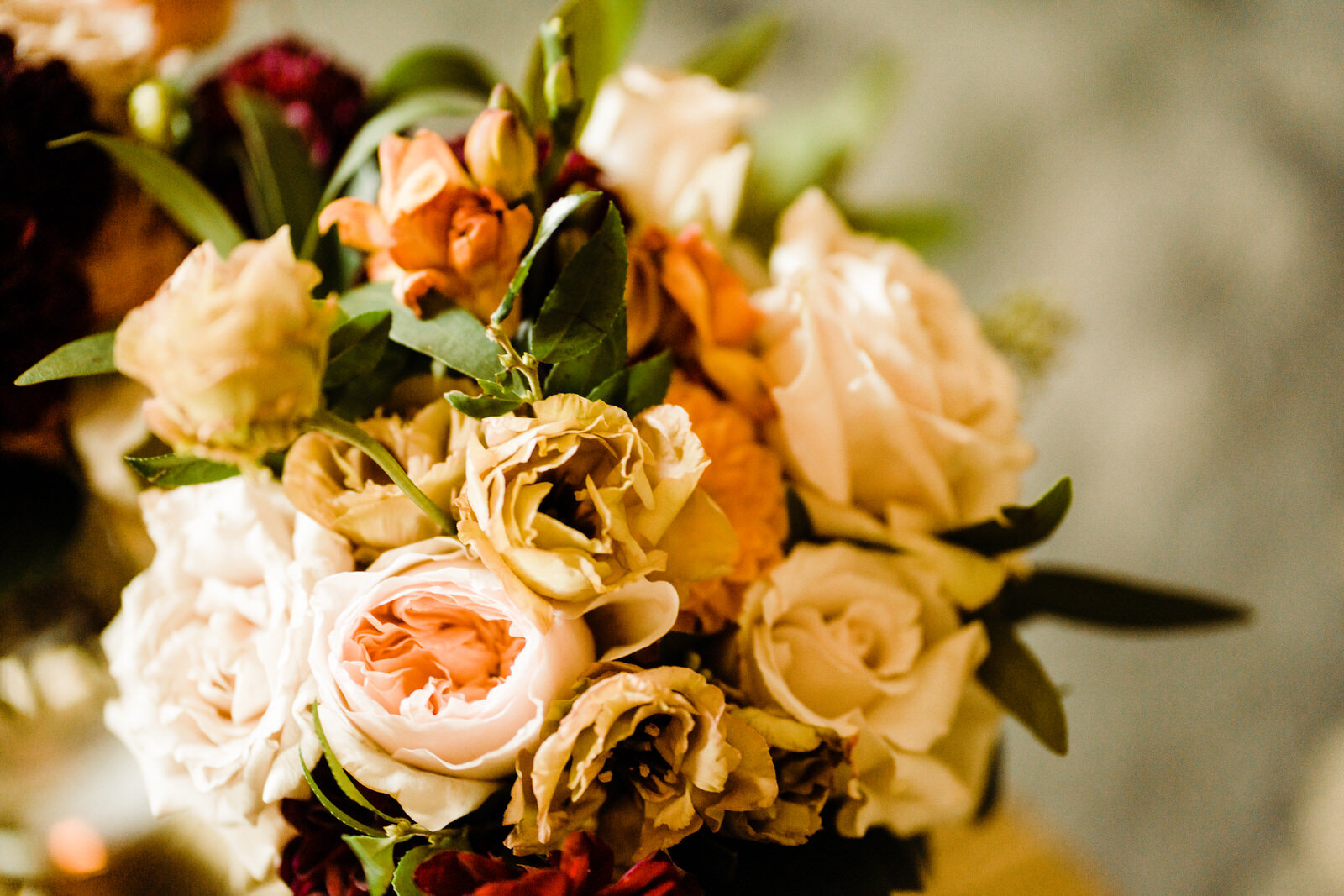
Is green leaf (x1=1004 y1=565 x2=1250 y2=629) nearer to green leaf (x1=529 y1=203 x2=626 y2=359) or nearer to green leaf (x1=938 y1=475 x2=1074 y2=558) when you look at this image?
green leaf (x1=938 y1=475 x2=1074 y2=558)

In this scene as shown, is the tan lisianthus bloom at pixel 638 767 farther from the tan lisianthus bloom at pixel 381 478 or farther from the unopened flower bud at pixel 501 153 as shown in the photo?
the unopened flower bud at pixel 501 153

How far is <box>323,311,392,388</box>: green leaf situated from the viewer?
0.32 metres

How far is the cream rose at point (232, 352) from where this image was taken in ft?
0.75

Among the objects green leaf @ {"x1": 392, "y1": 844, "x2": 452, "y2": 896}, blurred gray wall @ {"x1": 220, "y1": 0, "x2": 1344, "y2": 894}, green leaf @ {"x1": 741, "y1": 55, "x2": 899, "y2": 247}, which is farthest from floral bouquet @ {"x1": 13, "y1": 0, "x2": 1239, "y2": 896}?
blurred gray wall @ {"x1": 220, "y1": 0, "x2": 1344, "y2": 894}

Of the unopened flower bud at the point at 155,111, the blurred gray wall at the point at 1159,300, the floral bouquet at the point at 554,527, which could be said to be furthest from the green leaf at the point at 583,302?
the blurred gray wall at the point at 1159,300

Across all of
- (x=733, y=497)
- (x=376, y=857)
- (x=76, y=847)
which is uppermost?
(x=733, y=497)

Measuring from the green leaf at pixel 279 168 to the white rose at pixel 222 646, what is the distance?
162 mm

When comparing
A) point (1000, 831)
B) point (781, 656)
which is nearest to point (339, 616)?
point (781, 656)

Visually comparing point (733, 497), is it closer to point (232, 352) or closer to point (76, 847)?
point (232, 352)

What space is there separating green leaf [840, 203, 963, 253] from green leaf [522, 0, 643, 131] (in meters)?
0.24

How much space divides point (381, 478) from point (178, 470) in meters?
0.08

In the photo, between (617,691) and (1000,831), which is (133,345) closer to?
(617,691)

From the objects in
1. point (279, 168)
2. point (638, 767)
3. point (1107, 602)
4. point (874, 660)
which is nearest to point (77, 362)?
point (279, 168)

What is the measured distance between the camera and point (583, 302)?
1.04ft
